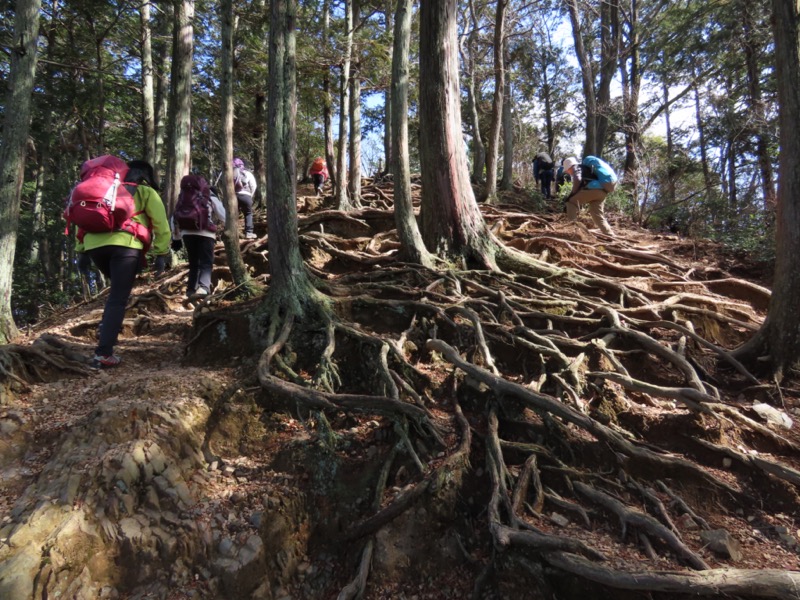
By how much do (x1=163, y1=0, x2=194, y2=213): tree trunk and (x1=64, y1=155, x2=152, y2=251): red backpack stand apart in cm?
478

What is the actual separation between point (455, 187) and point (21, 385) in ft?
16.2

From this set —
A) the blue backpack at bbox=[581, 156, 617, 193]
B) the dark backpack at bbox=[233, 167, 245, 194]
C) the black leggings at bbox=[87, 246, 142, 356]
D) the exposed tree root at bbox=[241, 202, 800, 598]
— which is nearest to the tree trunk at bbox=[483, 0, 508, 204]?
the blue backpack at bbox=[581, 156, 617, 193]

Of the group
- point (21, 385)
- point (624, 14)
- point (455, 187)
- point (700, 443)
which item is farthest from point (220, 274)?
point (624, 14)

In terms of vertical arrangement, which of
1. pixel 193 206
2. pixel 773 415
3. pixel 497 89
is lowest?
pixel 773 415

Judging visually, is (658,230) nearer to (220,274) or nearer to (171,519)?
(220,274)

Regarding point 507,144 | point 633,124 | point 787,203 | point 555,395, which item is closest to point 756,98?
point 633,124

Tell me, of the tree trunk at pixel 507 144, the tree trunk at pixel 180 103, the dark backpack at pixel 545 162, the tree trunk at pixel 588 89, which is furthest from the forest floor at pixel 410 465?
the dark backpack at pixel 545 162

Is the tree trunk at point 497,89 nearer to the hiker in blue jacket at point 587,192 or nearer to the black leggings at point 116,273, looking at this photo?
the hiker in blue jacket at point 587,192

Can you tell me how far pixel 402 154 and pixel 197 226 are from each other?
9.15ft

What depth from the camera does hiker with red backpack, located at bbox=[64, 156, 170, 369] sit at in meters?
3.69

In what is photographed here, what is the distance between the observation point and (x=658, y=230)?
10023 mm

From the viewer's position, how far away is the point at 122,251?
3889 millimetres

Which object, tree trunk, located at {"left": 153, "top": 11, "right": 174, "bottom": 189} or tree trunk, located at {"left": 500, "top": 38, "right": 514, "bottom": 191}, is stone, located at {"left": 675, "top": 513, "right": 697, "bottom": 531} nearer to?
tree trunk, located at {"left": 500, "top": 38, "right": 514, "bottom": 191}

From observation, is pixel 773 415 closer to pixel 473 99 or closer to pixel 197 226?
pixel 197 226
